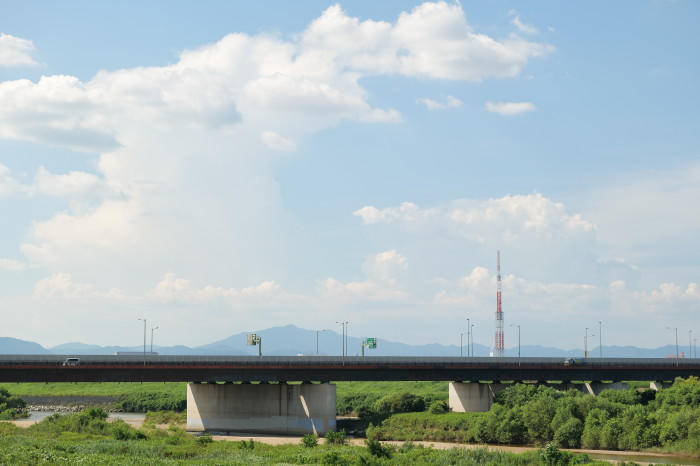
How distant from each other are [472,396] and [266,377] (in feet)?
118

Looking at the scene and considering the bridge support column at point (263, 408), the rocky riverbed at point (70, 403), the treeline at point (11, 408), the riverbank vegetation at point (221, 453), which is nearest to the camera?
the riverbank vegetation at point (221, 453)

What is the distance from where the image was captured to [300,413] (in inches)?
4680

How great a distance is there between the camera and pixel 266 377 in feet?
397

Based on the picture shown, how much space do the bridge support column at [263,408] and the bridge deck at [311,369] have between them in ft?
8.03

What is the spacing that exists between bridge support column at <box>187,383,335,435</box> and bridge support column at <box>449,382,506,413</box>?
2319 cm

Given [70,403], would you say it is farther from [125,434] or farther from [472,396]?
[472,396]

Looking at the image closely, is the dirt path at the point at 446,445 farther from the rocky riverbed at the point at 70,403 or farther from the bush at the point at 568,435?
the rocky riverbed at the point at 70,403

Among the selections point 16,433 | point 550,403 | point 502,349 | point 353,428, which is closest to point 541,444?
point 550,403

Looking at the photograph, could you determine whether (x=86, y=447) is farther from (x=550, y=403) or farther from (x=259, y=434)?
(x=550, y=403)

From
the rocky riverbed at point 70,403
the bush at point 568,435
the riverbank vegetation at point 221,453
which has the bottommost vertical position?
the rocky riverbed at point 70,403

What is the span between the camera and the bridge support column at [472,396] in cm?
12925

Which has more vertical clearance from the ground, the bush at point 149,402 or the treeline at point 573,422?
the treeline at point 573,422

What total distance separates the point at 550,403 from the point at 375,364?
3368 centimetres

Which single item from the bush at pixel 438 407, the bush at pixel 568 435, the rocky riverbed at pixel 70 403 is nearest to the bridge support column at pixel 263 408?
the bush at pixel 438 407
